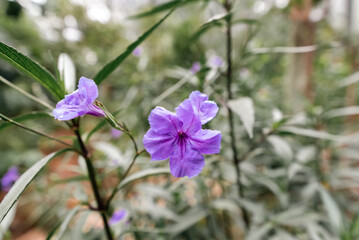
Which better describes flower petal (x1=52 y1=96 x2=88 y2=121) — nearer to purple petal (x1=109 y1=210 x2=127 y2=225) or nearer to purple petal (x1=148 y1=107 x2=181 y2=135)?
purple petal (x1=148 y1=107 x2=181 y2=135)

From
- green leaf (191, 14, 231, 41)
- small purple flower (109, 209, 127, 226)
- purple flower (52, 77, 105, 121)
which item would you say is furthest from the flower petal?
small purple flower (109, 209, 127, 226)

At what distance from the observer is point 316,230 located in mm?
789

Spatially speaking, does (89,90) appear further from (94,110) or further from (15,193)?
(15,193)

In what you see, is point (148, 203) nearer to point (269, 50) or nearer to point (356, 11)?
point (269, 50)

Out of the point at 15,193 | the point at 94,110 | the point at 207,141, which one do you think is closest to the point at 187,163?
the point at 207,141

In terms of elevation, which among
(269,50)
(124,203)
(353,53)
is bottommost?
(124,203)

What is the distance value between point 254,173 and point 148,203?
0.42 metres

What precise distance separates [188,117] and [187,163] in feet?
0.23

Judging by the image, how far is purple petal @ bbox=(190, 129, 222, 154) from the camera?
348 millimetres

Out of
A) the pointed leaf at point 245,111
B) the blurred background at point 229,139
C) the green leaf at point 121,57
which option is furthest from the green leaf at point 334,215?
the green leaf at point 121,57

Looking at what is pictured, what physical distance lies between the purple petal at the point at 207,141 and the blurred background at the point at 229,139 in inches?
8.0

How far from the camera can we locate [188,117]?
0.35 meters

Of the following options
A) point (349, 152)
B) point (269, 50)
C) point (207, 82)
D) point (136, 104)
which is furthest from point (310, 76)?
point (136, 104)

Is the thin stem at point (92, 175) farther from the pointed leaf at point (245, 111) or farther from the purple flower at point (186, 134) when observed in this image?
the pointed leaf at point (245, 111)
